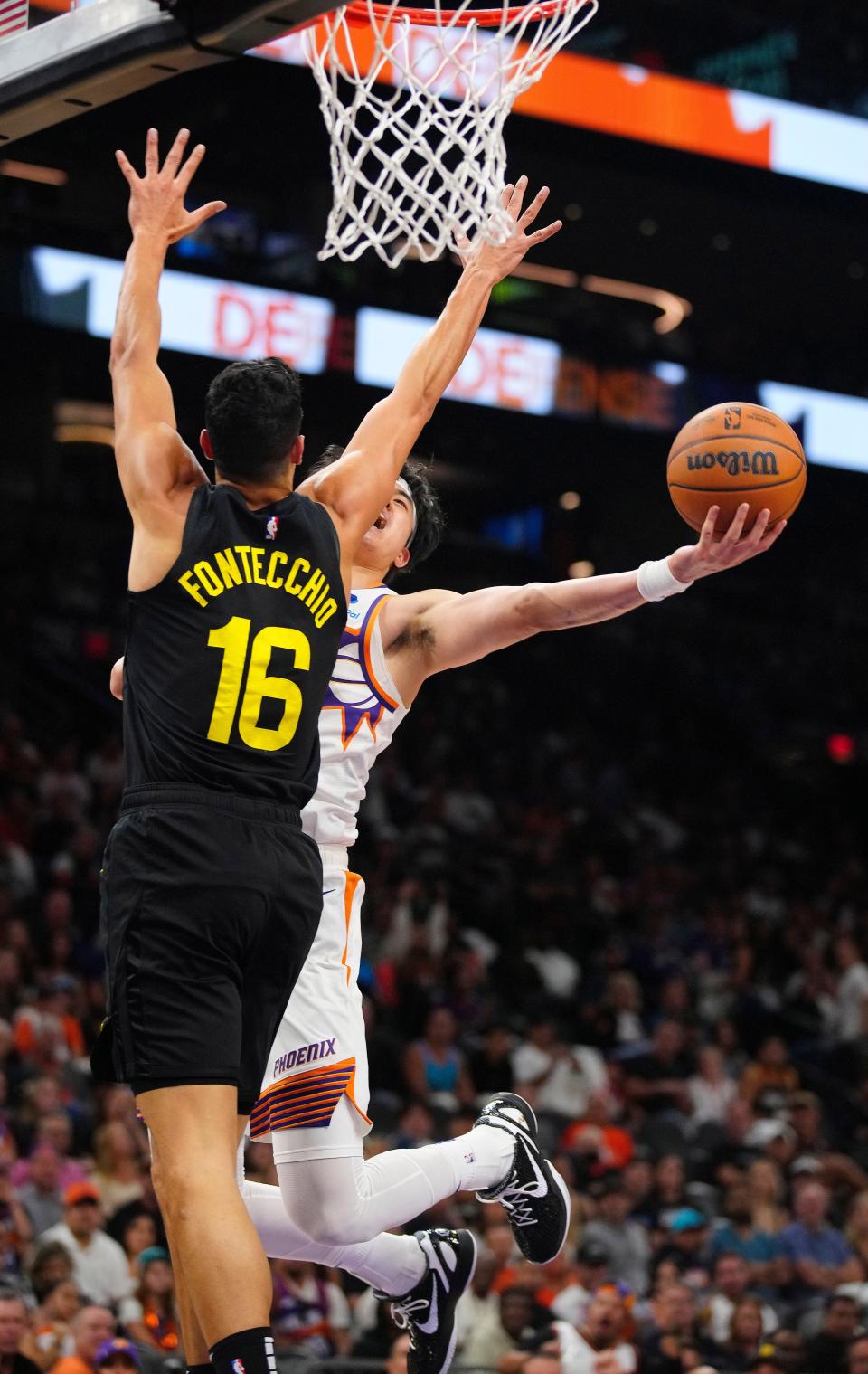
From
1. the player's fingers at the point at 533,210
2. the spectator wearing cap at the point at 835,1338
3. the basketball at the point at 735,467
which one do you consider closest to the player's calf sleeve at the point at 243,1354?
the basketball at the point at 735,467

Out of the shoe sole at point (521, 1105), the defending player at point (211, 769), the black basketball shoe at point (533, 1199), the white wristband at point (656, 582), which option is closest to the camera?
the defending player at point (211, 769)

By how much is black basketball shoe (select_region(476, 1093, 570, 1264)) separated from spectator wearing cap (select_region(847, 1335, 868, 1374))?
3.62 m

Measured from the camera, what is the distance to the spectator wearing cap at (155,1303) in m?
8.30

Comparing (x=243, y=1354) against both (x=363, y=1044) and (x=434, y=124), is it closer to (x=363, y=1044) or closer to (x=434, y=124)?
(x=363, y=1044)

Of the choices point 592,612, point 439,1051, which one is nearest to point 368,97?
point 592,612

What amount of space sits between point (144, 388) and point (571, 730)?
16.7 meters

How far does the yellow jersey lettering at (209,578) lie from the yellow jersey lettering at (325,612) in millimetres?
245

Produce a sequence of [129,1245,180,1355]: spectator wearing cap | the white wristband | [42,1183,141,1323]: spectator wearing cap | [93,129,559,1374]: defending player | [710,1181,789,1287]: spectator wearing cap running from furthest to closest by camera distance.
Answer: [710,1181,789,1287]: spectator wearing cap < [42,1183,141,1323]: spectator wearing cap < [129,1245,180,1355]: spectator wearing cap < the white wristband < [93,129,559,1374]: defending player

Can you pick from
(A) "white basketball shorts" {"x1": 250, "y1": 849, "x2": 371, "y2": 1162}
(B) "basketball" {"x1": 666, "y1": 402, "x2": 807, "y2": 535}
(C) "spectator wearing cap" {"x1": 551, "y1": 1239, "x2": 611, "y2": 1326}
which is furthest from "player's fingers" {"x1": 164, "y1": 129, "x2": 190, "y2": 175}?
(C) "spectator wearing cap" {"x1": 551, "y1": 1239, "x2": 611, "y2": 1326}

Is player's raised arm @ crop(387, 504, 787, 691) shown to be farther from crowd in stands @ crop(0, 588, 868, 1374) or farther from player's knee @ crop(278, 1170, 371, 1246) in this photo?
crowd in stands @ crop(0, 588, 868, 1374)

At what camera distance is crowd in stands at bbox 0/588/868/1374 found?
345 inches

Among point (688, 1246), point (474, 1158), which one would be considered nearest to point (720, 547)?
point (474, 1158)

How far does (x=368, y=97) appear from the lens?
17.8 ft

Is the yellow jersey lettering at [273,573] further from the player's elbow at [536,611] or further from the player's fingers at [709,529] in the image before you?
the player's fingers at [709,529]
